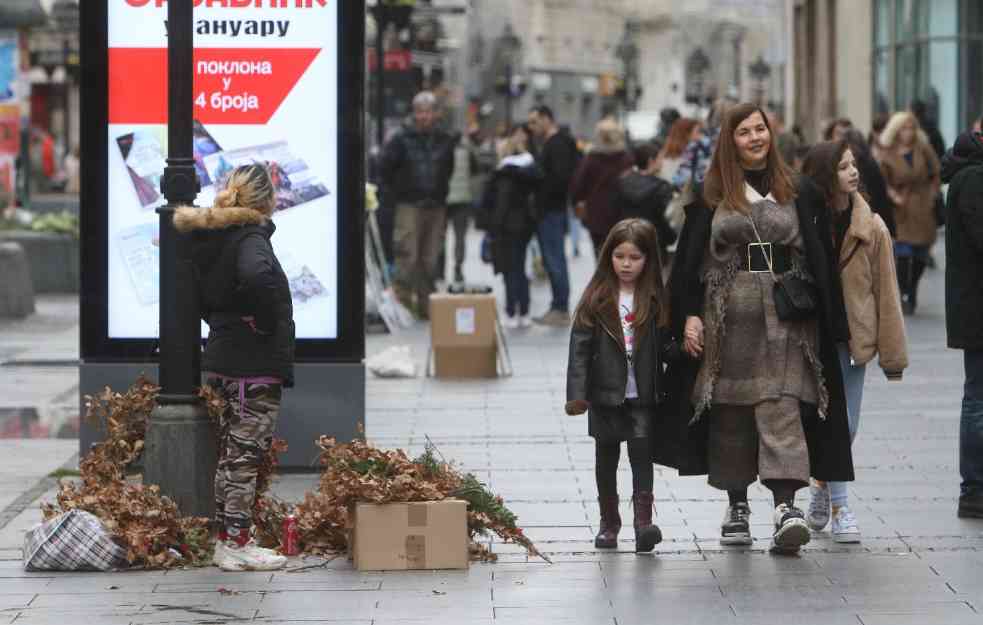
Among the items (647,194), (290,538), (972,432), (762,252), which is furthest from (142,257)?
(647,194)

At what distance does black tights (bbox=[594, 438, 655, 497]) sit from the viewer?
848 cm

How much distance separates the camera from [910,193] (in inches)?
786

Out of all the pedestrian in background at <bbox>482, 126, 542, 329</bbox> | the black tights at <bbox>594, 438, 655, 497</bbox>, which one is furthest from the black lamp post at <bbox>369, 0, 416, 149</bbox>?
the black tights at <bbox>594, 438, 655, 497</bbox>

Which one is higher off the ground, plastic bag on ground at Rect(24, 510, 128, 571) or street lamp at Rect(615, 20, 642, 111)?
street lamp at Rect(615, 20, 642, 111)

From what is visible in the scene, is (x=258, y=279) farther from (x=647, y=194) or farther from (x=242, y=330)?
(x=647, y=194)

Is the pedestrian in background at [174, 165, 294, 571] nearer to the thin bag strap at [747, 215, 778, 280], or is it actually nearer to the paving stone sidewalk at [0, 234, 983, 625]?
the paving stone sidewalk at [0, 234, 983, 625]

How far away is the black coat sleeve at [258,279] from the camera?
26.5ft

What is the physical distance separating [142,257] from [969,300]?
155 inches

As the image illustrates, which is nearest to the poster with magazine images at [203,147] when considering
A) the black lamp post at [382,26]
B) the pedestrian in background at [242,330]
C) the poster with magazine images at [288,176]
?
the poster with magazine images at [288,176]

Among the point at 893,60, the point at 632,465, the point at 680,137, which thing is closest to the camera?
the point at 632,465

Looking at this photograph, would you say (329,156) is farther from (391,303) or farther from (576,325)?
(391,303)

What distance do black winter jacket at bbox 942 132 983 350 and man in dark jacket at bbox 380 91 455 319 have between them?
987cm

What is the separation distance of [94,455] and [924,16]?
26.4 metres

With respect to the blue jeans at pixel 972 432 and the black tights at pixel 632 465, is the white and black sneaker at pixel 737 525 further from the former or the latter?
the blue jeans at pixel 972 432
